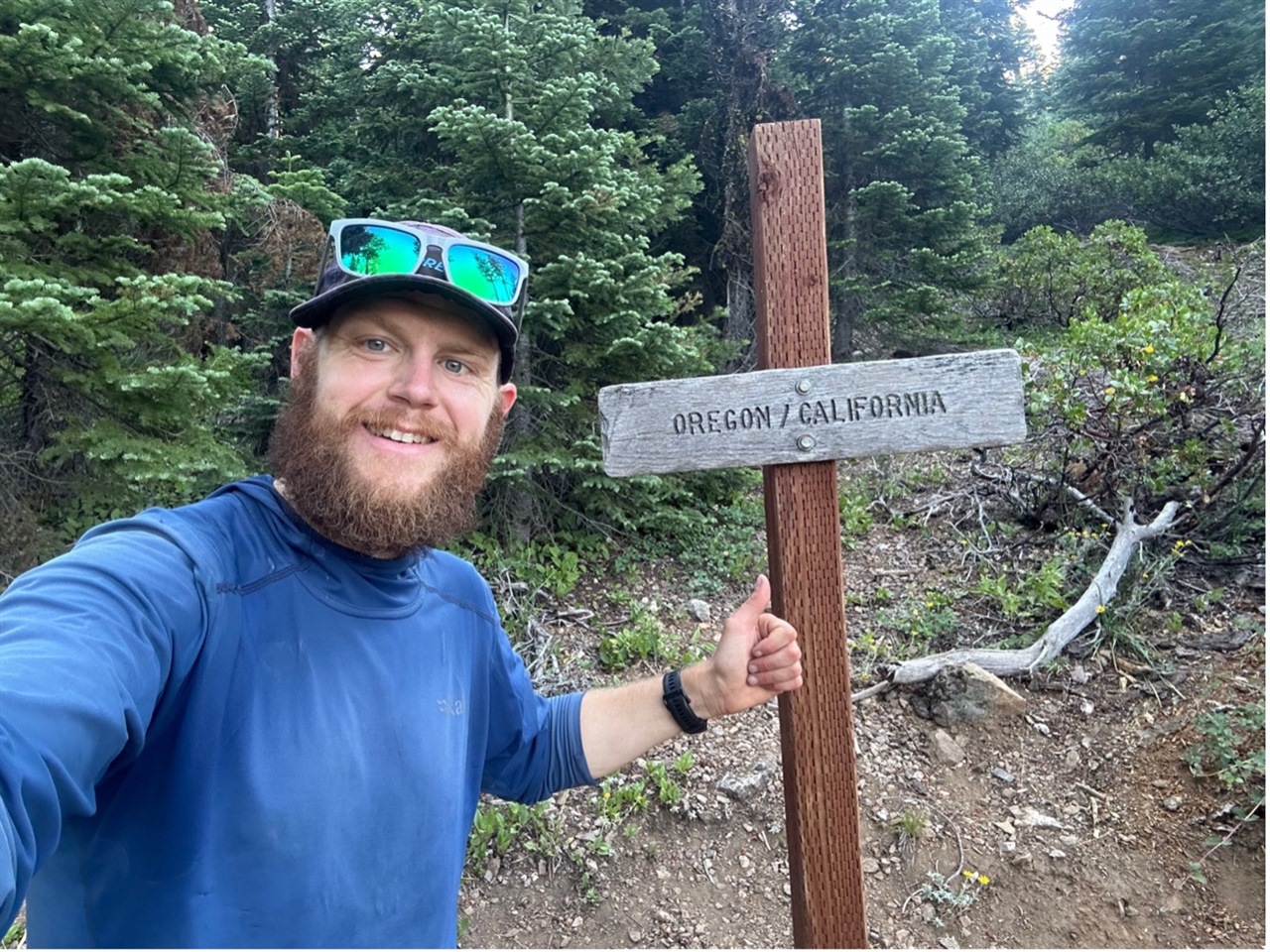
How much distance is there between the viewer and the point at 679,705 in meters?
1.87

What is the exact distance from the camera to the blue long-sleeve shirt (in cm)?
100

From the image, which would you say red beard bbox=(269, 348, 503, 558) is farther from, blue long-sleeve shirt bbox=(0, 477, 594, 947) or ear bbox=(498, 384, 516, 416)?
ear bbox=(498, 384, 516, 416)

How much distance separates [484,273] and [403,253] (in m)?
0.20

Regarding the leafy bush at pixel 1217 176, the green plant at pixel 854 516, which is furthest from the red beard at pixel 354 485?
the leafy bush at pixel 1217 176

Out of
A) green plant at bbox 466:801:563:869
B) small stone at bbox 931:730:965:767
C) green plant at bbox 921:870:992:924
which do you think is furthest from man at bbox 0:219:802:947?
small stone at bbox 931:730:965:767

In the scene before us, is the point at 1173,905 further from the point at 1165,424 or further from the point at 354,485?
the point at 354,485

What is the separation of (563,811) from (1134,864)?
2.66 metres

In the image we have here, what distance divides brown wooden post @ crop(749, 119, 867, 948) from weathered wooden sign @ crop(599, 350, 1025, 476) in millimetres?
85

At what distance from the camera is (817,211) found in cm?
196

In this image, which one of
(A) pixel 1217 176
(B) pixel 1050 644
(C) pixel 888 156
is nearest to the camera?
(B) pixel 1050 644

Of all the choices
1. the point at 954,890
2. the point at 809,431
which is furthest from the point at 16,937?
the point at 954,890

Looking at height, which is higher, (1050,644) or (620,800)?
(1050,644)

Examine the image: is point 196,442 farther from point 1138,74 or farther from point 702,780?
point 1138,74

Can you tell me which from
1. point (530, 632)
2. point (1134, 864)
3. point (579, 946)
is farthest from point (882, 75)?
point (579, 946)
